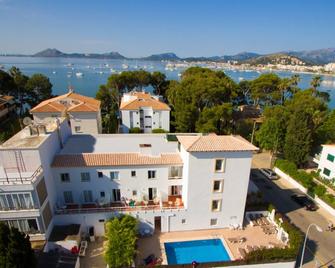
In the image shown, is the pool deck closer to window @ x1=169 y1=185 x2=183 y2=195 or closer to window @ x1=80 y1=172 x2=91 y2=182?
window @ x1=169 y1=185 x2=183 y2=195

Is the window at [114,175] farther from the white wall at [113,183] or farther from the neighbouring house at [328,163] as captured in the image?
the neighbouring house at [328,163]

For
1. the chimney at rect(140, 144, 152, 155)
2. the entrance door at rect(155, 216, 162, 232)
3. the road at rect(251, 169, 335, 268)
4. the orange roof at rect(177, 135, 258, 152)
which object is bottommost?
the road at rect(251, 169, 335, 268)

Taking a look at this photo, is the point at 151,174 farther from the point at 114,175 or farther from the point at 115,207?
the point at 115,207

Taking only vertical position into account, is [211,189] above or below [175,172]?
below

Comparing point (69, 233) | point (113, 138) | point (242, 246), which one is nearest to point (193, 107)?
point (113, 138)

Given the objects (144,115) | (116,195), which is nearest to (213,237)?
(116,195)

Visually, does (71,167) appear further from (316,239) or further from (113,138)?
(316,239)

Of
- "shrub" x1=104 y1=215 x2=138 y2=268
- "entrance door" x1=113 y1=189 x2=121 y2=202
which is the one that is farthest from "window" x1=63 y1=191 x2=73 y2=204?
"shrub" x1=104 y1=215 x2=138 y2=268
